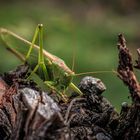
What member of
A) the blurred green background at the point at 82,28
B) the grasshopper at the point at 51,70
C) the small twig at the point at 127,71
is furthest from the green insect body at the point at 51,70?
the blurred green background at the point at 82,28

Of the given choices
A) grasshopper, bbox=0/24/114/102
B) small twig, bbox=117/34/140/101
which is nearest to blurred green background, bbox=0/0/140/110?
grasshopper, bbox=0/24/114/102

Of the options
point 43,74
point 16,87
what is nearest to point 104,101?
point 16,87

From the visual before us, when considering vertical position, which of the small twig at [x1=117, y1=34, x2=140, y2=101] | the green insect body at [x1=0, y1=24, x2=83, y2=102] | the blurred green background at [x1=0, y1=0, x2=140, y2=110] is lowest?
the small twig at [x1=117, y1=34, x2=140, y2=101]

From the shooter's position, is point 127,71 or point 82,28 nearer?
point 127,71

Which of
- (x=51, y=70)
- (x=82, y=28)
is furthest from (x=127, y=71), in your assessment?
(x=82, y=28)

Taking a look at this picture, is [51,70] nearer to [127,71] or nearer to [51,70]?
[51,70]

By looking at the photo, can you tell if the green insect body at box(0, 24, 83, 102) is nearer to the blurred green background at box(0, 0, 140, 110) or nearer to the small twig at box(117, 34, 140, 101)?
the small twig at box(117, 34, 140, 101)

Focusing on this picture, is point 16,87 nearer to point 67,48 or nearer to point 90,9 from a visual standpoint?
point 67,48

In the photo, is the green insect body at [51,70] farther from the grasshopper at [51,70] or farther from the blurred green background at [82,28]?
the blurred green background at [82,28]
